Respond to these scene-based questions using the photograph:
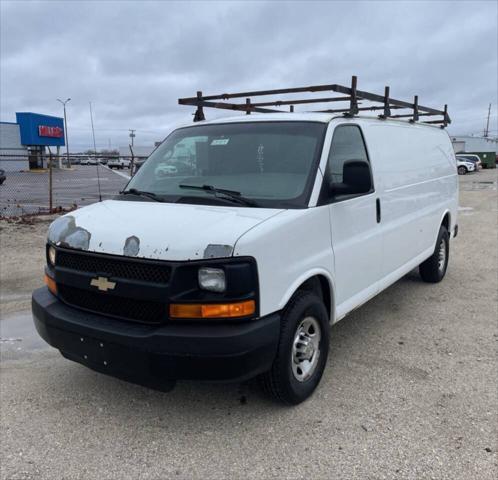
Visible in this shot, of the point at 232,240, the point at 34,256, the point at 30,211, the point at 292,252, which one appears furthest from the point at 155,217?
the point at 30,211

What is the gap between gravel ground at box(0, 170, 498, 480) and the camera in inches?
111

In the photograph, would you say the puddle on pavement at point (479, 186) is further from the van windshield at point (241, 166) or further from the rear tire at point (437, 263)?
the van windshield at point (241, 166)

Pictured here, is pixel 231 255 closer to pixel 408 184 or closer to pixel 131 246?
pixel 131 246

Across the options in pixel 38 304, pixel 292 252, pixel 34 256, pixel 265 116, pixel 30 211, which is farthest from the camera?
pixel 30 211

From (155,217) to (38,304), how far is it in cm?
114

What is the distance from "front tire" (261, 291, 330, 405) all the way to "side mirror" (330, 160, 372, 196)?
0.82 m

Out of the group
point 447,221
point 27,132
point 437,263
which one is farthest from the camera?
point 27,132

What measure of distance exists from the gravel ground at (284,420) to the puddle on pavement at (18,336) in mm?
42

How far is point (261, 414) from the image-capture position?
11.0 feet

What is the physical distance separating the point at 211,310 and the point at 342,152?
1.87 m

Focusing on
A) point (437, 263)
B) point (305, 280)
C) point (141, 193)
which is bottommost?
point (437, 263)

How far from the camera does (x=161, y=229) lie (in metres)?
2.96

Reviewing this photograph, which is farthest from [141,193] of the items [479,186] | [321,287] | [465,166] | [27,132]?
[27,132]

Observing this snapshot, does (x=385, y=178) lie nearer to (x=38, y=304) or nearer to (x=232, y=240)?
(x=232, y=240)
